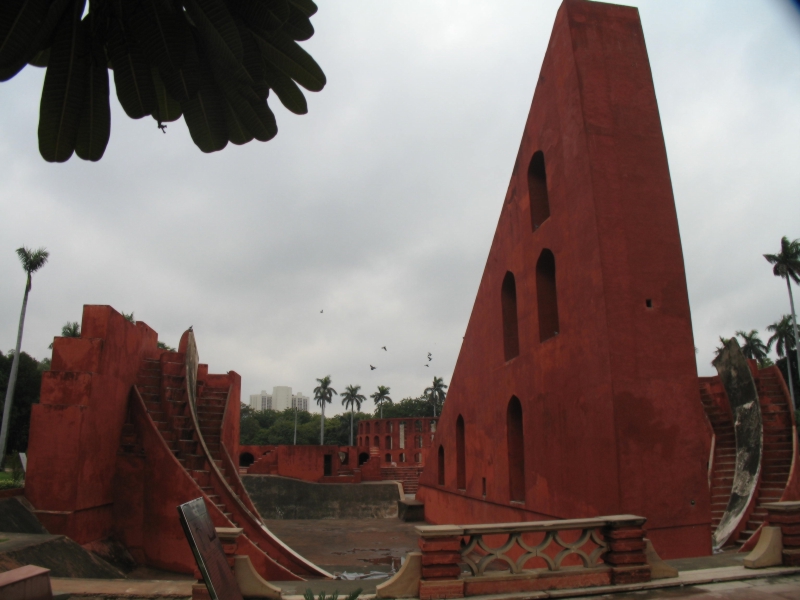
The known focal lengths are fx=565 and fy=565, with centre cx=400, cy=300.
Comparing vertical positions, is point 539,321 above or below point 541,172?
below

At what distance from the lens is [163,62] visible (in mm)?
2316

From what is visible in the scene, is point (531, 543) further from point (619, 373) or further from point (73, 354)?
point (73, 354)

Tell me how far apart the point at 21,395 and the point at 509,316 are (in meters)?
28.0

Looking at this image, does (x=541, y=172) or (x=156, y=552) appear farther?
(x=541, y=172)

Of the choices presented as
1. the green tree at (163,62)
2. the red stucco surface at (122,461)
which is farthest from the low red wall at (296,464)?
the green tree at (163,62)

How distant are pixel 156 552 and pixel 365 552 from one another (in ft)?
19.0

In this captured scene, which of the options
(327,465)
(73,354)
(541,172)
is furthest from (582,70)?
(327,465)

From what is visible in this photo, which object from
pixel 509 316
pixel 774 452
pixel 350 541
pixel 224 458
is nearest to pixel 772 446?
pixel 774 452

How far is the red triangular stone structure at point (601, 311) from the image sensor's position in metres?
7.51

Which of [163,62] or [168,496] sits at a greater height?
[163,62]

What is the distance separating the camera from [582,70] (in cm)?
895

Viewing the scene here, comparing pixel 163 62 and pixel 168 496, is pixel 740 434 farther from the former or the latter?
pixel 163 62

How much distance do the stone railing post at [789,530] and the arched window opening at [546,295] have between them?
4.69 meters

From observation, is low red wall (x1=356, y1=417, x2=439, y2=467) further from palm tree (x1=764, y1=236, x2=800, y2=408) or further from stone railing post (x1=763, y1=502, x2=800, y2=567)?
stone railing post (x1=763, y1=502, x2=800, y2=567)
